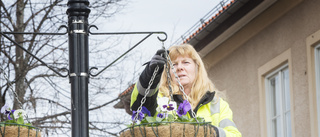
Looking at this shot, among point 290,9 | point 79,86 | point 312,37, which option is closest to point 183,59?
point 79,86

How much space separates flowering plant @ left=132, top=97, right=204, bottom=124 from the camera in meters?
3.95

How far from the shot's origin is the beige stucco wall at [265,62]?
33.2ft

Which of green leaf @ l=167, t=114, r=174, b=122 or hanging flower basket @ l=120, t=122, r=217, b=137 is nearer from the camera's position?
hanging flower basket @ l=120, t=122, r=217, b=137

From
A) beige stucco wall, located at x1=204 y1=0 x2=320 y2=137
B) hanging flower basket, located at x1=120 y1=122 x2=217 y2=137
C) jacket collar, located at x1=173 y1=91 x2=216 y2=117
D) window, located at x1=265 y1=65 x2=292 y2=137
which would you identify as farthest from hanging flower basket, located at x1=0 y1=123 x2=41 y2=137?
window, located at x1=265 y1=65 x2=292 y2=137

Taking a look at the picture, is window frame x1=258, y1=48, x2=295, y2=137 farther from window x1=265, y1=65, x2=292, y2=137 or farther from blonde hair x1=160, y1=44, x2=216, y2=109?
blonde hair x1=160, y1=44, x2=216, y2=109

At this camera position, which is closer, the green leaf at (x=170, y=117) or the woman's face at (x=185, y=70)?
the green leaf at (x=170, y=117)

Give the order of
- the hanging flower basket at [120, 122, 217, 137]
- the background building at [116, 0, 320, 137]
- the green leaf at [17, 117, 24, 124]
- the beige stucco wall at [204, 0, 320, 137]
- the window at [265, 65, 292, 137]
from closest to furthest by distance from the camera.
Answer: the hanging flower basket at [120, 122, 217, 137]
the green leaf at [17, 117, 24, 124]
the background building at [116, 0, 320, 137]
the beige stucco wall at [204, 0, 320, 137]
the window at [265, 65, 292, 137]

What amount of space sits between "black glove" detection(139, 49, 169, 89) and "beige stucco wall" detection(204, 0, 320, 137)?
565 centimetres

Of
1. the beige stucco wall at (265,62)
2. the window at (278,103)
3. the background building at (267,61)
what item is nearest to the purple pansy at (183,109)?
the background building at (267,61)

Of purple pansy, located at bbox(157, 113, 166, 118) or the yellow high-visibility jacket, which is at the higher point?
the yellow high-visibility jacket

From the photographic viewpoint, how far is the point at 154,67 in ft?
14.0

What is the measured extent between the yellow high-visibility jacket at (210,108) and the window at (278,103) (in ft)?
Answer: 20.0

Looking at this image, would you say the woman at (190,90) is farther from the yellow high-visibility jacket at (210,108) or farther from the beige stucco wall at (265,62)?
the beige stucco wall at (265,62)

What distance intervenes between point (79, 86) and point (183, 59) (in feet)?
2.85
